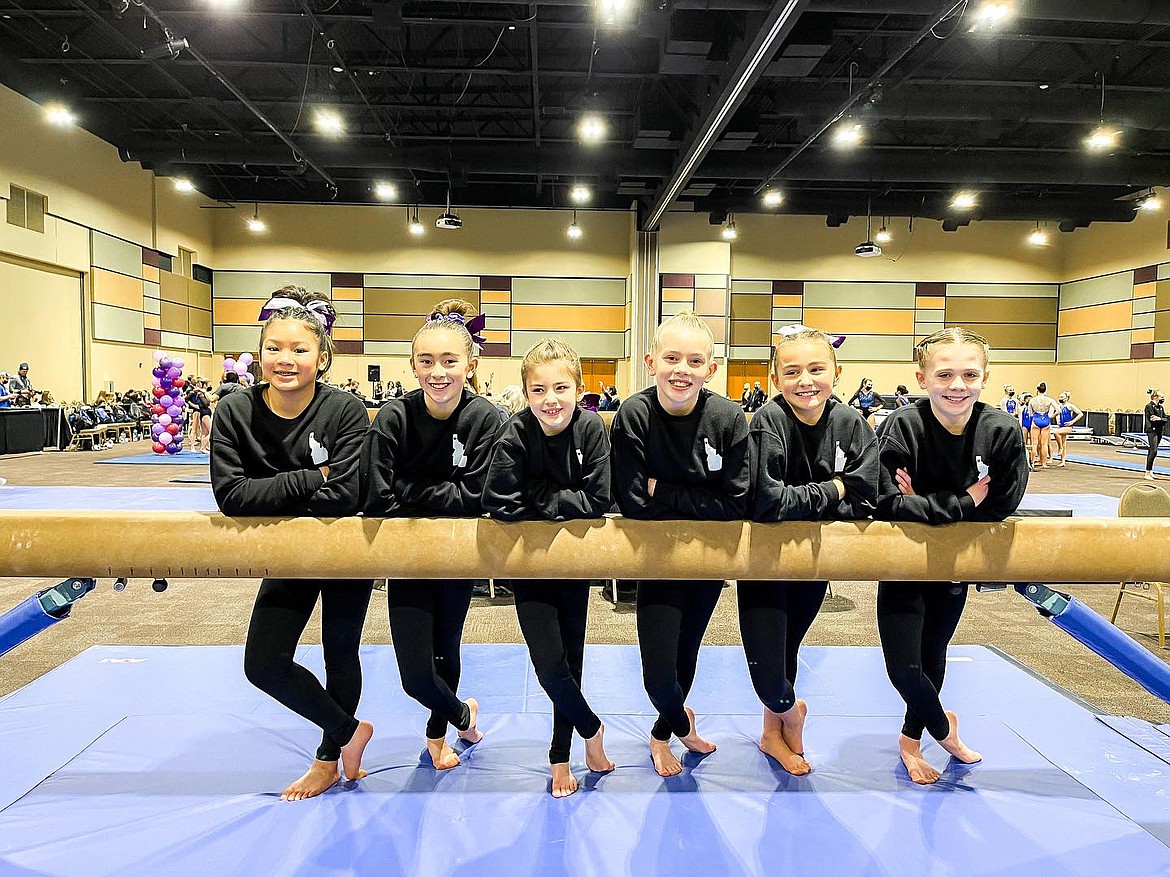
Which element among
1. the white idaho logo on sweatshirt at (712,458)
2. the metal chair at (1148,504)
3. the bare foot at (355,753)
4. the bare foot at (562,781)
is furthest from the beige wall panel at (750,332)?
the bare foot at (355,753)

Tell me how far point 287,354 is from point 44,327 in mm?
15278

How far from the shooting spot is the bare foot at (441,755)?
99.0 inches

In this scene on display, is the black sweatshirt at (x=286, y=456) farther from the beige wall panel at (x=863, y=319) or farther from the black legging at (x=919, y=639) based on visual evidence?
the beige wall panel at (x=863, y=319)

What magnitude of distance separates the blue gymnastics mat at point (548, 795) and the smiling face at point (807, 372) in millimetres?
1287

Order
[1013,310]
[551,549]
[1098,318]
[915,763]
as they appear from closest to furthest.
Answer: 1. [551,549]
2. [915,763]
3. [1098,318]
4. [1013,310]

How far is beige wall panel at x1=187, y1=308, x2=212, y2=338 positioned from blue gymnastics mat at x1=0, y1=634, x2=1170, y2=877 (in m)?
18.0

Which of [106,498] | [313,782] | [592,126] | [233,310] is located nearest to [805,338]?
[313,782]

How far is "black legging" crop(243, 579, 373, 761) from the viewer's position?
2168 millimetres

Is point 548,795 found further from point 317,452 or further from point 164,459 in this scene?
point 164,459

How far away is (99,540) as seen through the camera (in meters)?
2.16

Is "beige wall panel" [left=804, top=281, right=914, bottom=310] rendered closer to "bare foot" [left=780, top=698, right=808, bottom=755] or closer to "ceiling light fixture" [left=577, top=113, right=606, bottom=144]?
"ceiling light fixture" [left=577, top=113, right=606, bottom=144]

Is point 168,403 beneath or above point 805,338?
beneath

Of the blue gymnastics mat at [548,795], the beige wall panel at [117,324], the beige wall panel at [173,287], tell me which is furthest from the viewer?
the beige wall panel at [173,287]

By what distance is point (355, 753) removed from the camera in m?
2.40
